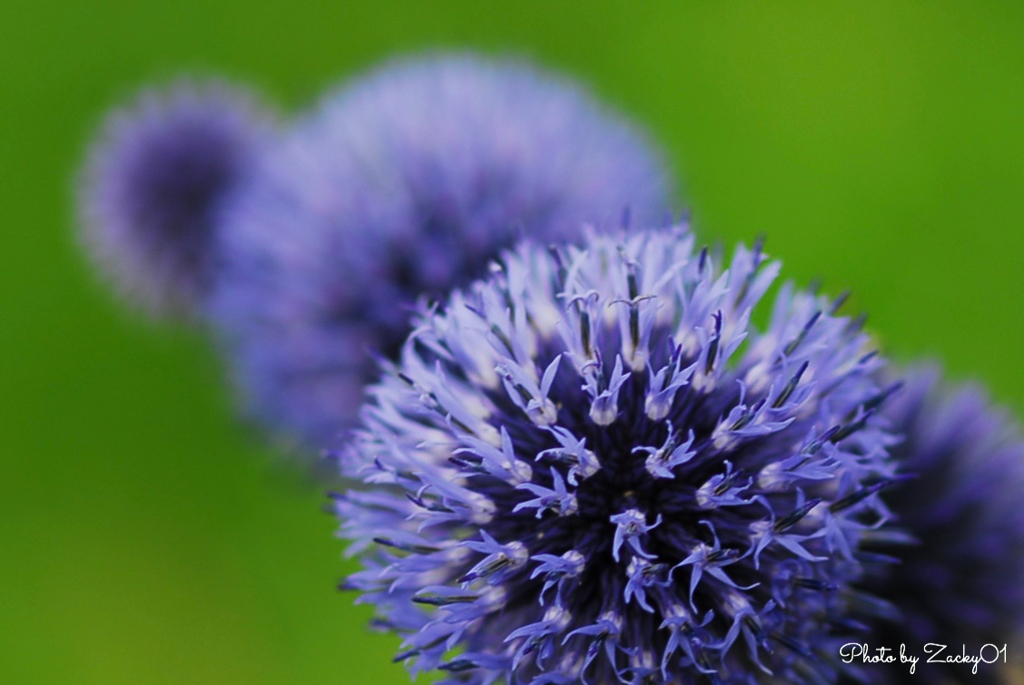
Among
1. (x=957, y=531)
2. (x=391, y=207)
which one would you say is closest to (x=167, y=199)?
(x=391, y=207)

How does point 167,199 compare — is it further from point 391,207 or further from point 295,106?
point 391,207

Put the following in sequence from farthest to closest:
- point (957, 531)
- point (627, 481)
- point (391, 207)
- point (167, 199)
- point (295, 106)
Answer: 1. point (295, 106)
2. point (167, 199)
3. point (391, 207)
4. point (957, 531)
5. point (627, 481)

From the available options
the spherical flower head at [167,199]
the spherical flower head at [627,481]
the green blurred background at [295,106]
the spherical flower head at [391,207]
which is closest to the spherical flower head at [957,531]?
the spherical flower head at [627,481]

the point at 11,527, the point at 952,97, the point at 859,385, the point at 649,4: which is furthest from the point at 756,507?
the point at 11,527

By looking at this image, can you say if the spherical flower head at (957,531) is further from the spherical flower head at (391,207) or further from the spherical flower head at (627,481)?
the spherical flower head at (391,207)

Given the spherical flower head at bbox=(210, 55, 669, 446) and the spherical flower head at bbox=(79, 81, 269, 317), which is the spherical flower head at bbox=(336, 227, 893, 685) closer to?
the spherical flower head at bbox=(210, 55, 669, 446)

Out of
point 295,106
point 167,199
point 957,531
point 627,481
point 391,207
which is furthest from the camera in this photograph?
point 295,106

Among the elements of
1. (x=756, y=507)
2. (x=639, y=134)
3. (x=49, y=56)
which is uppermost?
(x=49, y=56)

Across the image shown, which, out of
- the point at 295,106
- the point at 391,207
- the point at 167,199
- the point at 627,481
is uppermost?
the point at 295,106

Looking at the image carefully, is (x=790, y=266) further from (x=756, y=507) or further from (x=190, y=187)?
(x=756, y=507)
